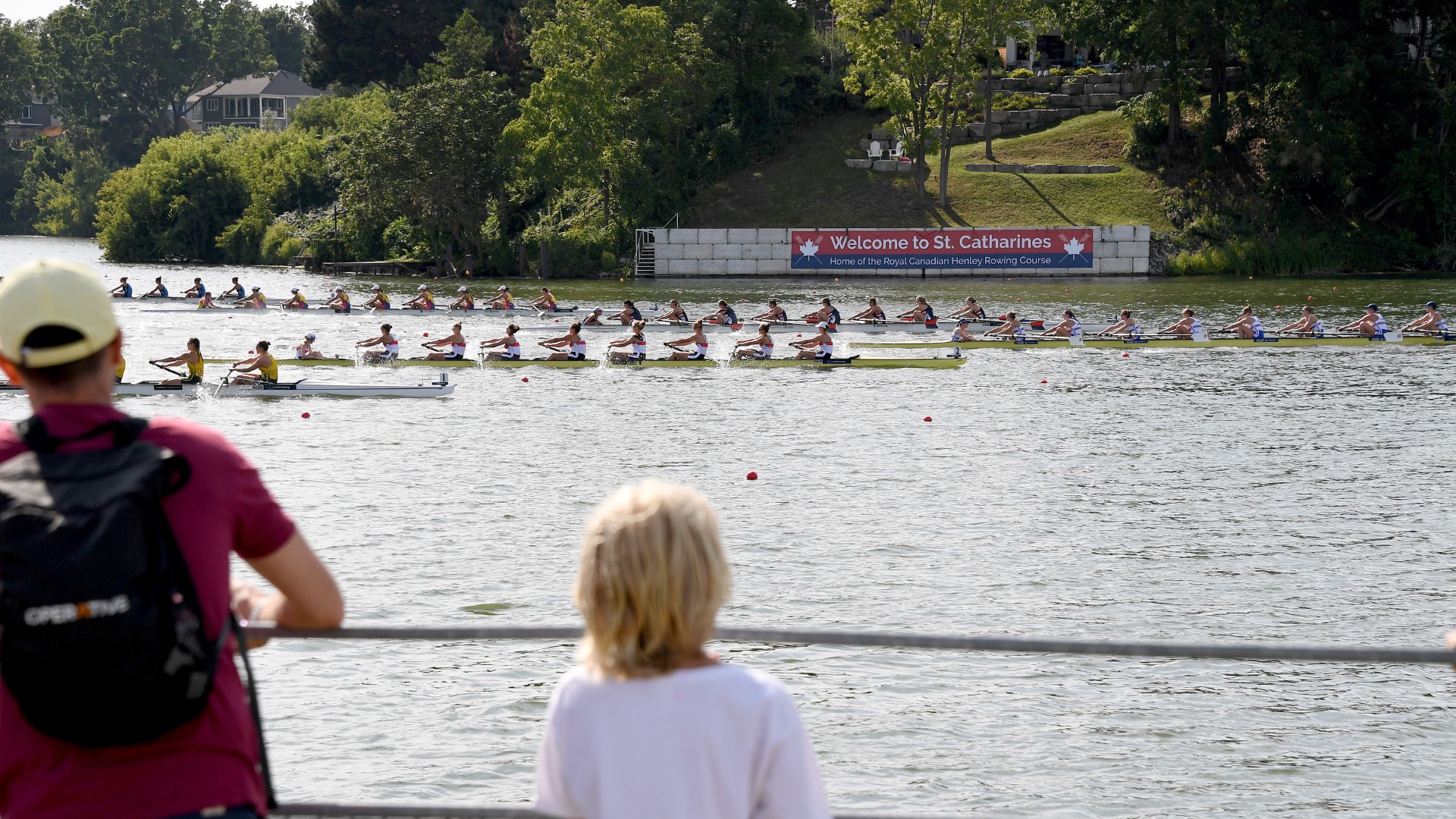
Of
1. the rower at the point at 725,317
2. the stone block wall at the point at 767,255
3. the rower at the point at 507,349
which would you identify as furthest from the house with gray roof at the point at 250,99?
the rower at the point at 507,349

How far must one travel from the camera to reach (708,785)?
2867mm

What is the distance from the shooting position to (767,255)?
6128cm

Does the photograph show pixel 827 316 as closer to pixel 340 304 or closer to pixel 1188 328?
pixel 1188 328

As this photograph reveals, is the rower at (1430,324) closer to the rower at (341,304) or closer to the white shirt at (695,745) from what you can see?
the rower at (341,304)

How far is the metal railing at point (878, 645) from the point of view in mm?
3342

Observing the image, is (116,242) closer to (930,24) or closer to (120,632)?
(930,24)

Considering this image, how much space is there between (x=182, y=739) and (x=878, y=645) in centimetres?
155

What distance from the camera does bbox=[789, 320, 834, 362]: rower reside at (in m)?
33.8

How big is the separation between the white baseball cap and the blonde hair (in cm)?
118

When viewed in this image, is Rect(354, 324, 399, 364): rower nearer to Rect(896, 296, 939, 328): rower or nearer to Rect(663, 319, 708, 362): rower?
Rect(663, 319, 708, 362): rower

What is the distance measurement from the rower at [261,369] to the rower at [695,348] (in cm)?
925

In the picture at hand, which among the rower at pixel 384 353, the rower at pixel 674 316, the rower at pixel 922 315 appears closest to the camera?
the rower at pixel 384 353

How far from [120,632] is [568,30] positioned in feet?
217

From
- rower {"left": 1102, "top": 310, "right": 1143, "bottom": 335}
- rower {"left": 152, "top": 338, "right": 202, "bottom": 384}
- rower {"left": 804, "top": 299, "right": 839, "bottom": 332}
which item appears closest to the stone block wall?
rower {"left": 804, "top": 299, "right": 839, "bottom": 332}
